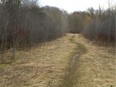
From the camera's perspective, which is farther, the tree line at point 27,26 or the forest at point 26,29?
the tree line at point 27,26

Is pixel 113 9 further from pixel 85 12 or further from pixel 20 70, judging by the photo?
pixel 85 12

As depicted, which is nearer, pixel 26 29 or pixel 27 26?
pixel 26 29

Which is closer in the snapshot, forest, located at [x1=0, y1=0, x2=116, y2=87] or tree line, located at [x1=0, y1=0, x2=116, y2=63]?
forest, located at [x1=0, y1=0, x2=116, y2=87]

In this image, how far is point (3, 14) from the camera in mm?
13562

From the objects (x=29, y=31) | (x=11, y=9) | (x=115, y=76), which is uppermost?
(x=11, y=9)

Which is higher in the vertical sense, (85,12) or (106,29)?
(85,12)

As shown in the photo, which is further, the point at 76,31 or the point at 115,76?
the point at 76,31

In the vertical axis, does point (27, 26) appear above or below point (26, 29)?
above

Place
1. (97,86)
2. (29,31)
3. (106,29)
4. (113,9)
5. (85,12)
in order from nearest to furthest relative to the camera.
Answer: (97,86), (29,31), (106,29), (113,9), (85,12)

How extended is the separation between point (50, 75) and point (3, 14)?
513 centimetres

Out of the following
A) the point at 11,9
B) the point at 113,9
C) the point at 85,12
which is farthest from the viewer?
the point at 85,12

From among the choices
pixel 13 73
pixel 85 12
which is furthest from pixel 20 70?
pixel 85 12

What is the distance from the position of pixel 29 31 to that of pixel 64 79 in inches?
525

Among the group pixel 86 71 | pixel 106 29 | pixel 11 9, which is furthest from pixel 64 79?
pixel 106 29
